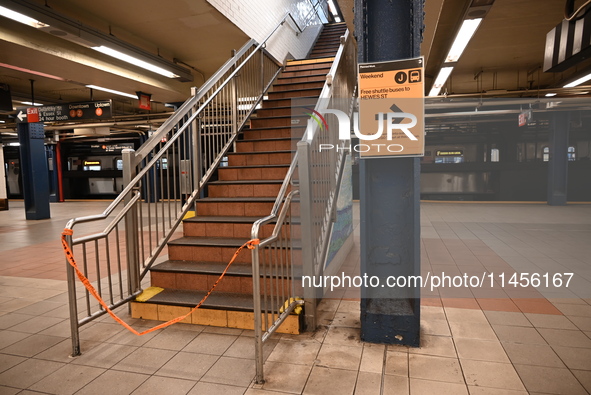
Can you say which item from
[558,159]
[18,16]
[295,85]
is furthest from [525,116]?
[18,16]

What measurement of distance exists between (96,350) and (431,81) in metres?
9.39

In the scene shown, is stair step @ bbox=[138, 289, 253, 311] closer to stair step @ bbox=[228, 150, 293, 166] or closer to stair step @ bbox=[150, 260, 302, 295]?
stair step @ bbox=[150, 260, 302, 295]

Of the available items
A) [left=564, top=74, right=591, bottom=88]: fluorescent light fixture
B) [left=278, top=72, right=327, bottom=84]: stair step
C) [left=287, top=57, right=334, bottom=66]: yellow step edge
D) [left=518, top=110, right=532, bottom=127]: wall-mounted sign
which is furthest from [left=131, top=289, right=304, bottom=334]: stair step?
[left=518, top=110, right=532, bottom=127]: wall-mounted sign

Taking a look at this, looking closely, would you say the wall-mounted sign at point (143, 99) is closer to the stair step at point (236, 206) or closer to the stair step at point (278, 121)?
the stair step at point (278, 121)

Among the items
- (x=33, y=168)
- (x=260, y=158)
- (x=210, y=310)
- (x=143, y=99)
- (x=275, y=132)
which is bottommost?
(x=210, y=310)

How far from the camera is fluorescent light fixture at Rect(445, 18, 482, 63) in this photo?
17.3ft

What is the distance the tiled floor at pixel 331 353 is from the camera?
2.27 meters

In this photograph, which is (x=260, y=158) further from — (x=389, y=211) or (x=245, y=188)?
(x=389, y=211)

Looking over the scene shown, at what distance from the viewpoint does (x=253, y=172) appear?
4.59 meters

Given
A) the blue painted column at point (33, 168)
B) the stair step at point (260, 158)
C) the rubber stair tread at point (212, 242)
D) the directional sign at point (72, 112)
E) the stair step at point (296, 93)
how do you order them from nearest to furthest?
the rubber stair tread at point (212, 242)
the stair step at point (260, 158)
the stair step at point (296, 93)
the directional sign at point (72, 112)
the blue painted column at point (33, 168)

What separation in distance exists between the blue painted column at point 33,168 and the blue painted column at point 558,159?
16.1 meters

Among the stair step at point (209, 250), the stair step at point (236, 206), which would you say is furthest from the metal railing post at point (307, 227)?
the stair step at point (236, 206)

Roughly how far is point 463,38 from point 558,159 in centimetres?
859

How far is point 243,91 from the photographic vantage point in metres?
5.74
